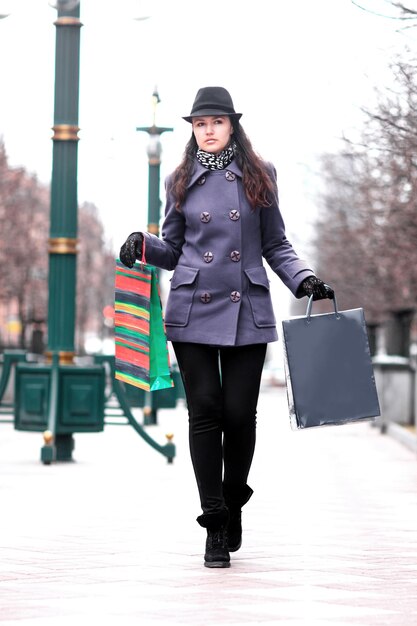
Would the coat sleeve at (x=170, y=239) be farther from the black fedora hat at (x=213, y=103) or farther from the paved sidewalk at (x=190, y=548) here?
the paved sidewalk at (x=190, y=548)

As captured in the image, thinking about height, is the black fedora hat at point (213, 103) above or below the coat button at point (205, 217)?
above

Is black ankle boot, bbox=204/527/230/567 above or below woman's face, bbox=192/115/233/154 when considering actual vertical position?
below

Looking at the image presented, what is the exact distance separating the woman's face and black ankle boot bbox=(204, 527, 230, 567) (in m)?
1.66

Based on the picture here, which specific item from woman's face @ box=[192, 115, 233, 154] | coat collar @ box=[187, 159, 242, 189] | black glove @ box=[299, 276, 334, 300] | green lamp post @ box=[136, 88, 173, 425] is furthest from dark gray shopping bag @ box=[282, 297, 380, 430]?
green lamp post @ box=[136, 88, 173, 425]

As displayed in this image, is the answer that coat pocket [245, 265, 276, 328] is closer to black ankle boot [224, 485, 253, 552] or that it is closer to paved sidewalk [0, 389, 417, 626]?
black ankle boot [224, 485, 253, 552]

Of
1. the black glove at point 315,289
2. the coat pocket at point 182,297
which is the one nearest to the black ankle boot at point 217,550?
the coat pocket at point 182,297

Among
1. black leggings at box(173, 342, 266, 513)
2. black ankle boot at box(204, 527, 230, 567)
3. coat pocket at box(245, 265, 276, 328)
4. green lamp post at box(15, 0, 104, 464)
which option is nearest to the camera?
black ankle boot at box(204, 527, 230, 567)

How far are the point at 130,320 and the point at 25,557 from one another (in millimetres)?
1139

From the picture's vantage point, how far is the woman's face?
7211 mm

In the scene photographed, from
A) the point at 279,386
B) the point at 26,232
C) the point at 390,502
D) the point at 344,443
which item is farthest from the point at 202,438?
the point at 279,386

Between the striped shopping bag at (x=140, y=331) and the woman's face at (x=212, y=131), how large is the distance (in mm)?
599

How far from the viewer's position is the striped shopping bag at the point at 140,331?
7.28 meters

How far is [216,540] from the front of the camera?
691 centimetres

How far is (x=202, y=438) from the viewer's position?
701 cm
